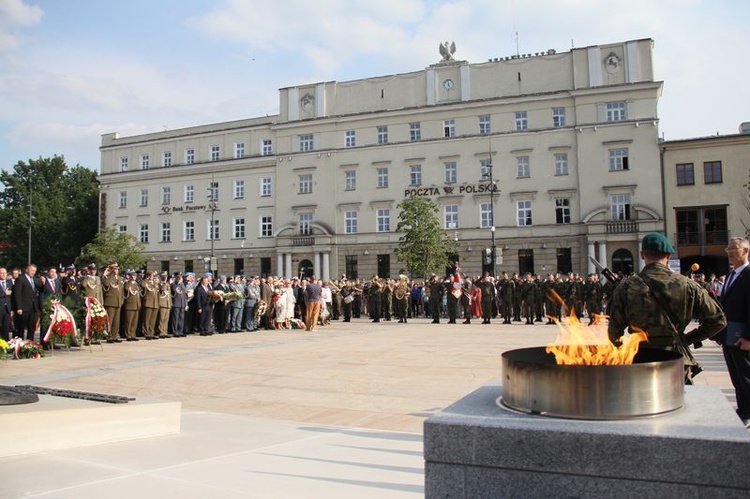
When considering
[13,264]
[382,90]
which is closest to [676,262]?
[382,90]

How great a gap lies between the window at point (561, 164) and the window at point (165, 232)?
3626 cm

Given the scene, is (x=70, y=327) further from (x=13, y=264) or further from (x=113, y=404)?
(x=13, y=264)

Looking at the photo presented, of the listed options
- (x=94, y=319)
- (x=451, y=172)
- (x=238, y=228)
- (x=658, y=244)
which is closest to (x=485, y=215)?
(x=451, y=172)

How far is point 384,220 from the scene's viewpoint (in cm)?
5028

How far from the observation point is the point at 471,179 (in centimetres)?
4759

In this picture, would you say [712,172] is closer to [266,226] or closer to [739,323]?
[266,226]

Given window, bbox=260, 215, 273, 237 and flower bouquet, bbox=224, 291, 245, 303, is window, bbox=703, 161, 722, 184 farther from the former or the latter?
flower bouquet, bbox=224, 291, 245, 303

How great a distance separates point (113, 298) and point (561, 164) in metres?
36.2

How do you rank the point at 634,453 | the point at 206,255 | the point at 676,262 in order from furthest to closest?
1. the point at 206,255
2. the point at 676,262
3. the point at 634,453

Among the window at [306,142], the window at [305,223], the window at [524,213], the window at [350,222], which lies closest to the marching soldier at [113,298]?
the window at [350,222]

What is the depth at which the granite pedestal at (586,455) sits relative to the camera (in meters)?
2.61

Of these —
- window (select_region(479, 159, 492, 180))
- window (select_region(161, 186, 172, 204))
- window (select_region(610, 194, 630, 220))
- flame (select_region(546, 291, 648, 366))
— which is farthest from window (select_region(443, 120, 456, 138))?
flame (select_region(546, 291, 648, 366))

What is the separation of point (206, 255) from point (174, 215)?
598 centimetres

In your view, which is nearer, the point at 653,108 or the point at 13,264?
the point at 653,108
